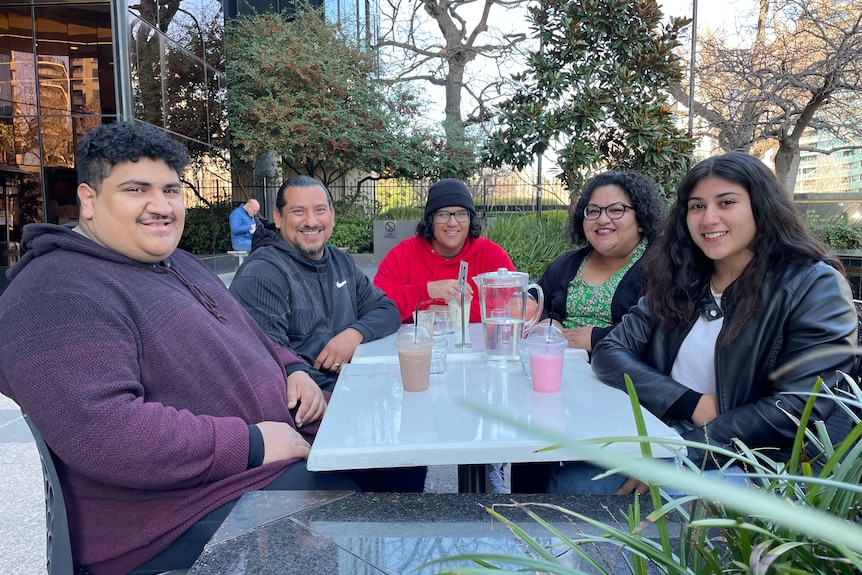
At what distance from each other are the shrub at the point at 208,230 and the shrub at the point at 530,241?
22.3 feet

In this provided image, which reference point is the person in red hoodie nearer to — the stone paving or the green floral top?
the green floral top

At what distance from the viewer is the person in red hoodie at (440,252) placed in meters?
3.48

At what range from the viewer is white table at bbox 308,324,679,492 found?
1.38 meters

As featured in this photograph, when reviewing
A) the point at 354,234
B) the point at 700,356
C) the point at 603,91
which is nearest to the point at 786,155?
the point at 603,91

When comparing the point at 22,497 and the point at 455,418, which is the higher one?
the point at 455,418

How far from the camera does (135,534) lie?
1.46 m

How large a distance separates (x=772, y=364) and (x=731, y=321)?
0.17 meters

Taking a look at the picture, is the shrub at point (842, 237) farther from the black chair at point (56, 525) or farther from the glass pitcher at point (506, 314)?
the black chair at point (56, 525)

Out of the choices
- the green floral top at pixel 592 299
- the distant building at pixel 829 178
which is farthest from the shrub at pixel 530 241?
the distant building at pixel 829 178

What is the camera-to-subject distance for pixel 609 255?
9.77 feet

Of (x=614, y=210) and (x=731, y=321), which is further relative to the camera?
(x=614, y=210)

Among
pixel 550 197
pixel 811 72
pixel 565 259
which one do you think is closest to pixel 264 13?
pixel 550 197

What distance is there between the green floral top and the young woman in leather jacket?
63 cm

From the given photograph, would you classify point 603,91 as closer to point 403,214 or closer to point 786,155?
point 403,214
